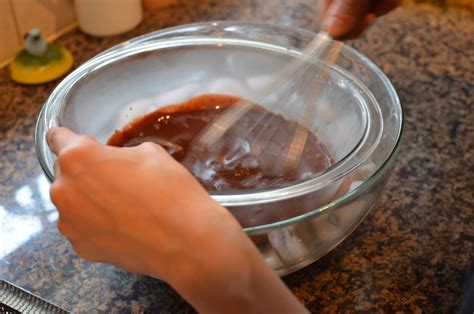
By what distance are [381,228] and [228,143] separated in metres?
0.24

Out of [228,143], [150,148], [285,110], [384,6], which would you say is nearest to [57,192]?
[150,148]

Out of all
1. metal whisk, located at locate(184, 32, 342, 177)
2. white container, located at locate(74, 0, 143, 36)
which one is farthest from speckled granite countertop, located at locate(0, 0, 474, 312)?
metal whisk, located at locate(184, 32, 342, 177)

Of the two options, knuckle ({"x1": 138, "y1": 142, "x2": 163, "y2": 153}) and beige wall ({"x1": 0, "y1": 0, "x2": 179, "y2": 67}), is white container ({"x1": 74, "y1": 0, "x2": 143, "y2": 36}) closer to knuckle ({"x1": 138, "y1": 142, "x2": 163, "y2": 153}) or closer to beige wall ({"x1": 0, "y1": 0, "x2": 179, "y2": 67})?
beige wall ({"x1": 0, "y1": 0, "x2": 179, "y2": 67})

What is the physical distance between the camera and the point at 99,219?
478 millimetres

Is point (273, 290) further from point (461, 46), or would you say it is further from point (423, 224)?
point (461, 46)

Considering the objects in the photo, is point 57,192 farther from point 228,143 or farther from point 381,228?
point 381,228

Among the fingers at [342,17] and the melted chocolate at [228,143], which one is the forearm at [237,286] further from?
the fingers at [342,17]

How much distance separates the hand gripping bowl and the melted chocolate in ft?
0.08

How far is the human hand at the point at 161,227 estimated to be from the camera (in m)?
0.44

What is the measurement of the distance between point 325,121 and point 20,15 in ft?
2.05

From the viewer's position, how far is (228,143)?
730 millimetres

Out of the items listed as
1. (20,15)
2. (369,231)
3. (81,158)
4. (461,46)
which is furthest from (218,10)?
(81,158)

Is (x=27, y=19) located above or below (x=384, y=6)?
below

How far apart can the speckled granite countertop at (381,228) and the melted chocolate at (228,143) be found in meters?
0.13
